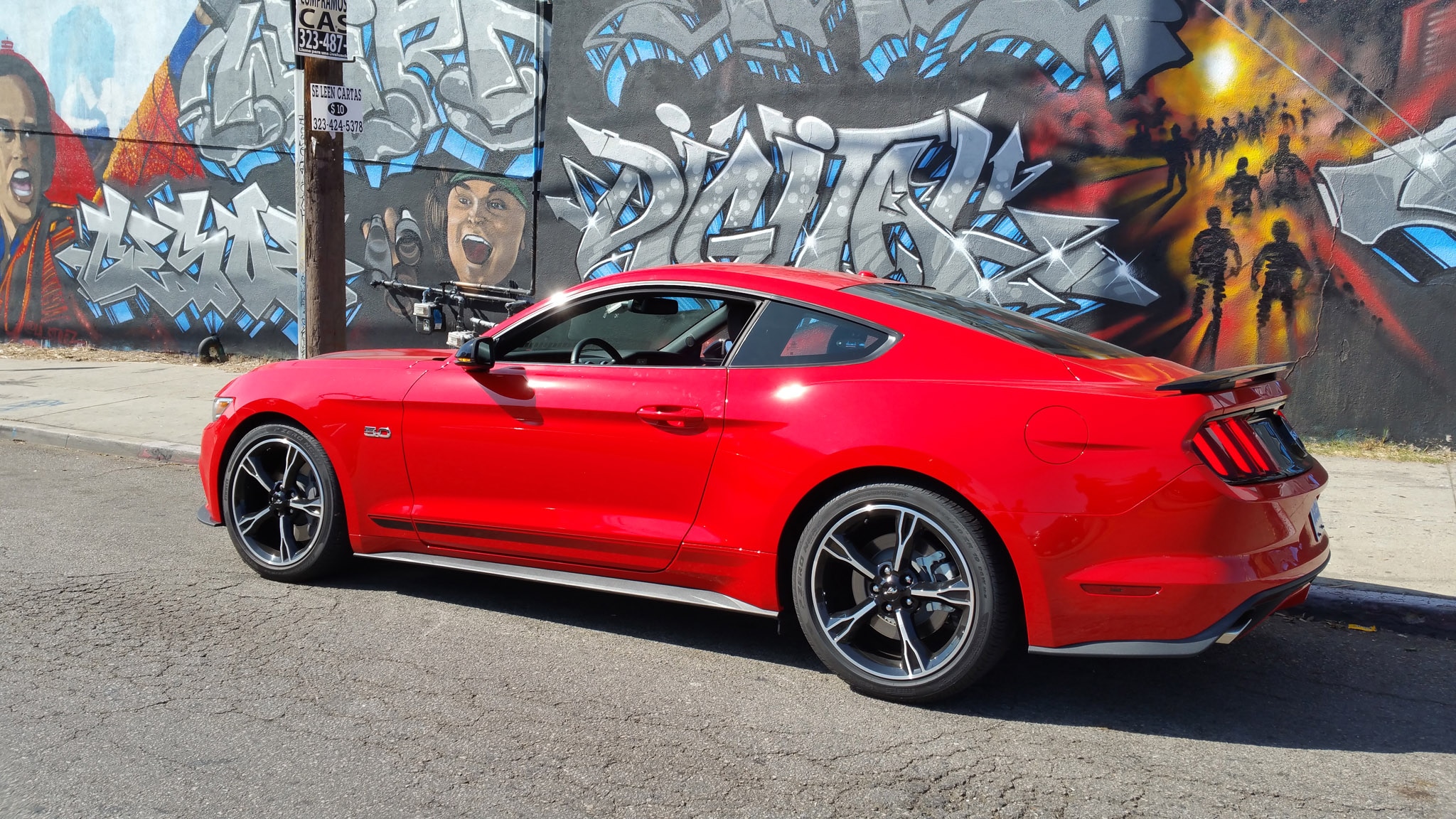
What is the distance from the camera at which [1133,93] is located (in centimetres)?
926

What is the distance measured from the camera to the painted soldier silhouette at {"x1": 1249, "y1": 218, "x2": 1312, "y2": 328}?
8.89 m

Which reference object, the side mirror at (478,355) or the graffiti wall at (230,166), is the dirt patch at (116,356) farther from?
the side mirror at (478,355)

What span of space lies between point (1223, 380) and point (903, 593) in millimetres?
1263

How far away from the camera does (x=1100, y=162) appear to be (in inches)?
370

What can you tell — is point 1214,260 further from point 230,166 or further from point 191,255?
point 191,255

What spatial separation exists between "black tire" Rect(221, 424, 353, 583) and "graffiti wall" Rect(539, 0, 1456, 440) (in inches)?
248

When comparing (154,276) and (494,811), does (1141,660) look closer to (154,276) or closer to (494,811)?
(494,811)

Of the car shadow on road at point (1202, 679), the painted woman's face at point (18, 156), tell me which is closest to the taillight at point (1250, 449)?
the car shadow on road at point (1202, 679)

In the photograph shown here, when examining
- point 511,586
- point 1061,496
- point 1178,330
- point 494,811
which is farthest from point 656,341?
point 1178,330

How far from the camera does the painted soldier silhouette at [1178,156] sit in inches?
360

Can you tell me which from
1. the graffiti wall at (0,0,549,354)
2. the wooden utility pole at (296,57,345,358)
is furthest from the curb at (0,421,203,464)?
the graffiti wall at (0,0,549,354)

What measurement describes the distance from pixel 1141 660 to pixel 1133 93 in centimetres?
627

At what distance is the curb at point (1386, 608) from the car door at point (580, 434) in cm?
297

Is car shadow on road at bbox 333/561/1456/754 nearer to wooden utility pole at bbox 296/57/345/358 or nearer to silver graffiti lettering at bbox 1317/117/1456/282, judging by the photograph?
wooden utility pole at bbox 296/57/345/358
